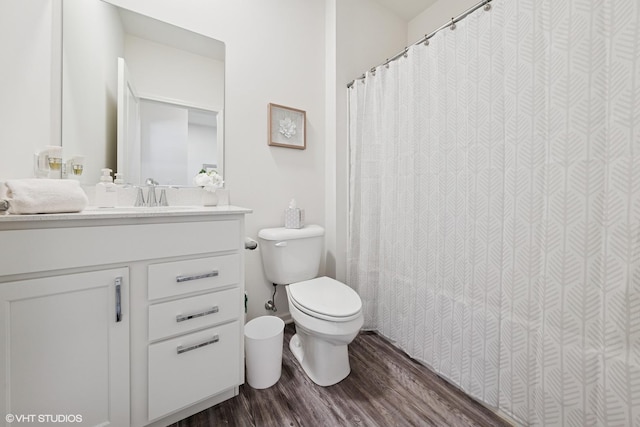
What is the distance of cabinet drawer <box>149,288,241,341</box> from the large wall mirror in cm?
74

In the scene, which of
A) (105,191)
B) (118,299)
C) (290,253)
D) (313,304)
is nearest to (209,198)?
(105,191)

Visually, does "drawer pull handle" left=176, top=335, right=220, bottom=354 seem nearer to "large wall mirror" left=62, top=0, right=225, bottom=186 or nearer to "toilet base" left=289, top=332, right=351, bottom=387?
"toilet base" left=289, top=332, right=351, bottom=387

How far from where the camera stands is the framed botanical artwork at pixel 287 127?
1711 mm

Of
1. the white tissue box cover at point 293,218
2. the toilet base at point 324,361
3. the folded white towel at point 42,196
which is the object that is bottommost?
the toilet base at point 324,361

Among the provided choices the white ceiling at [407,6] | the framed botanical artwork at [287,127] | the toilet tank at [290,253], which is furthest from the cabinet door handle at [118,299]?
the white ceiling at [407,6]

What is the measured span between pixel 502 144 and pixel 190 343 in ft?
5.05

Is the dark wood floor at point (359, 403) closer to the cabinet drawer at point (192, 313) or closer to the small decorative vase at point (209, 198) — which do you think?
the cabinet drawer at point (192, 313)

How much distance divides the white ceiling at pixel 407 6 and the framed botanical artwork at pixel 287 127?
116cm

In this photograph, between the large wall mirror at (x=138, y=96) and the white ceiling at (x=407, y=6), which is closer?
Result: the large wall mirror at (x=138, y=96)

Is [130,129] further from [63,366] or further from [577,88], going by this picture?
[577,88]

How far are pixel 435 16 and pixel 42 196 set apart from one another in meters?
2.60

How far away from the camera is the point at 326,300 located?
1.30 metres

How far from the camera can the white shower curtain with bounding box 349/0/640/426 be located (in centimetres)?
79

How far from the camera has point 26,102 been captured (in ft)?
3.41
